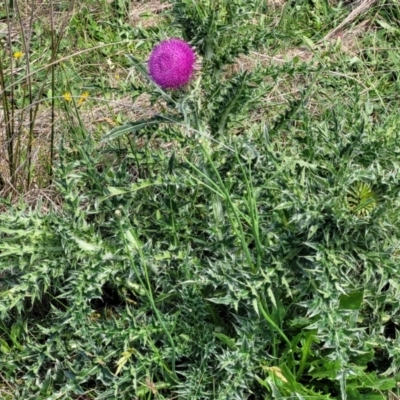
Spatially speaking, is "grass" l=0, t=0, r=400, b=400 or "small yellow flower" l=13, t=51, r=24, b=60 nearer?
"grass" l=0, t=0, r=400, b=400

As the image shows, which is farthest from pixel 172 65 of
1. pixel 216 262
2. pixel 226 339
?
pixel 226 339

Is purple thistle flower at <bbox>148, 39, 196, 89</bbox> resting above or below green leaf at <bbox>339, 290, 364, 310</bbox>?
above

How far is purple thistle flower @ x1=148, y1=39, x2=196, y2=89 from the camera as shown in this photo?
6.52 ft

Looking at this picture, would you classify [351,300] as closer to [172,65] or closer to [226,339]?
[226,339]

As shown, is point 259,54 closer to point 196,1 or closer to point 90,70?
point 90,70

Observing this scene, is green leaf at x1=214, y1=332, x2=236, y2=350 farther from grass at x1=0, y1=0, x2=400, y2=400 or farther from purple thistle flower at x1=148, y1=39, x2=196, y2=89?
purple thistle flower at x1=148, y1=39, x2=196, y2=89

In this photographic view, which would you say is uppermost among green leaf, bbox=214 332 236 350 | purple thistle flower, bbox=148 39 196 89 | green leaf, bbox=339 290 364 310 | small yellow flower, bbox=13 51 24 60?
purple thistle flower, bbox=148 39 196 89

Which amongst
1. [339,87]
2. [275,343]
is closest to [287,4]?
[339,87]

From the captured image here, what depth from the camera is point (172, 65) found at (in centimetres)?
198

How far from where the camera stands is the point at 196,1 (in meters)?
2.12

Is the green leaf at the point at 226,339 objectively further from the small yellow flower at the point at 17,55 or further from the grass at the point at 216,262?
the small yellow flower at the point at 17,55

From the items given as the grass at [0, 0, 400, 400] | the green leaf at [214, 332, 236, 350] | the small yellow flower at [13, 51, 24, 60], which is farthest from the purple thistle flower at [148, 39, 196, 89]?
the small yellow flower at [13, 51, 24, 60]

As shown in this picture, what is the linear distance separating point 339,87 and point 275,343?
148 cm

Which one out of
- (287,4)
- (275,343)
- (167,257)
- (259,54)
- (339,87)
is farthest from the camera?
(287,4)
